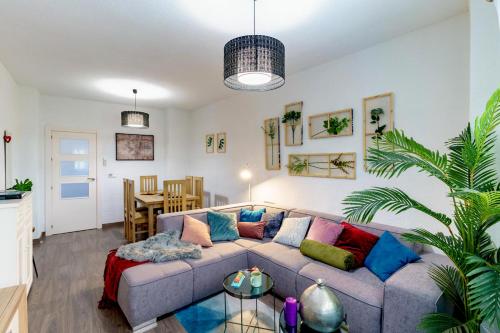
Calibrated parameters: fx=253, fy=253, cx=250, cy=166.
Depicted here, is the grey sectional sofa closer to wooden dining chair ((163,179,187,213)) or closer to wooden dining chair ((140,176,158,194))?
wooden dining chair ((163,179,187,213))

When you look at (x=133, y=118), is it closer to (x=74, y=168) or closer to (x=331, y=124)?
(x=74, y=168)

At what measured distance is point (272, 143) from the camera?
392cm

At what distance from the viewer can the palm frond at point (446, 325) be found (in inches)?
47.1

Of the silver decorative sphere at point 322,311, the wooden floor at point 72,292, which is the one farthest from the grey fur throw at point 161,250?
the silver decorative sphere at point 322,311

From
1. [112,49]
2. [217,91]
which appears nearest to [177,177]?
[217,91]

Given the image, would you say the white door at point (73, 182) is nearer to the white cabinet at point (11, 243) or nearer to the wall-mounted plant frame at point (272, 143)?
the white cabinet at point (11, 243)

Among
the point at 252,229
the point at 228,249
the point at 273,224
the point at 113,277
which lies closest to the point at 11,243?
the point at 113,277

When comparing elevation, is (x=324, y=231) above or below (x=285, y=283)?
above

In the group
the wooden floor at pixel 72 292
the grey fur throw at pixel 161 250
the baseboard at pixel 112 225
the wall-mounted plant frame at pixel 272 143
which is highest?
the wall-mounted plant frame at pixel 272 143

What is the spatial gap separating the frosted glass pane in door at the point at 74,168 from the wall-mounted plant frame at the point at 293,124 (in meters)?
4.08

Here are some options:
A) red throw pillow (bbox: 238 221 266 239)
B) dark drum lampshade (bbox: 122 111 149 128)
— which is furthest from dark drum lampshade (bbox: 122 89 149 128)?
red throw pillow (bbox: 238 221 266 239)

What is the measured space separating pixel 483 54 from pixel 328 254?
6.09 feet

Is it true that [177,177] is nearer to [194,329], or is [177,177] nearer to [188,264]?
[188,264]

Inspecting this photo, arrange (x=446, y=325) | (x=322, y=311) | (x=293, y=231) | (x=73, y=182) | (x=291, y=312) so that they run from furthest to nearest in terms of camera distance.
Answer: (x=73, y=182)
(x=293, y=231)
(x=291, y=312)
(x=322, y=311)
(x=446, y=325)
